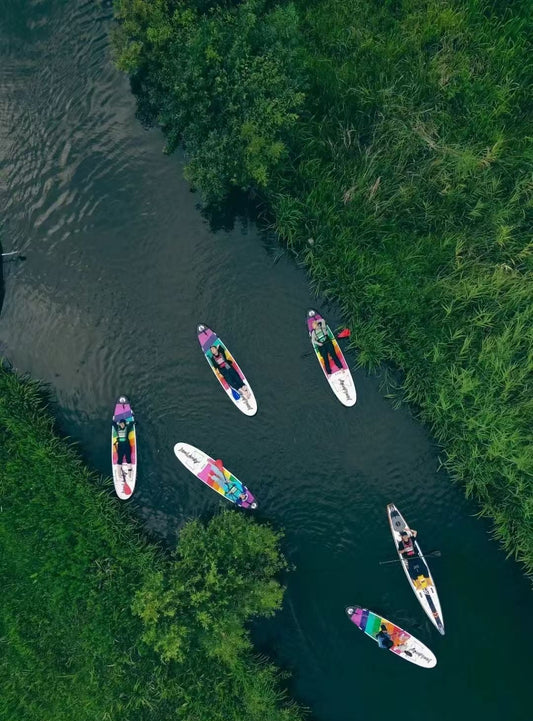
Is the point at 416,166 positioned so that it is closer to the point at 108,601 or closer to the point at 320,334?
the point at 320,334

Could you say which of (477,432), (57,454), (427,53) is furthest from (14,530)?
(427,53)

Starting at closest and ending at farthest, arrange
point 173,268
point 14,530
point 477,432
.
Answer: point 477,432
point 14,530
point 173,268

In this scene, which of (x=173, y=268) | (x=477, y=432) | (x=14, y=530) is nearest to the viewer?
(x=477, y=432)

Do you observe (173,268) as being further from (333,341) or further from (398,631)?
(398,631)

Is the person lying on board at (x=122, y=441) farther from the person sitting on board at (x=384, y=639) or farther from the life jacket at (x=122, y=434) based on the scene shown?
the person sitting on board at (x=384, y=639)

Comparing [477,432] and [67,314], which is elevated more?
[477,432]

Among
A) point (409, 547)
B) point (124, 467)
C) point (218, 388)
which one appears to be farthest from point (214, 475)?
point (409, 547)

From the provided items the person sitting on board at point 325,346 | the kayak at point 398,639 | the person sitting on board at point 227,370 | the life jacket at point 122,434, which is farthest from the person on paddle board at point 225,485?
the kayak at point 398,639

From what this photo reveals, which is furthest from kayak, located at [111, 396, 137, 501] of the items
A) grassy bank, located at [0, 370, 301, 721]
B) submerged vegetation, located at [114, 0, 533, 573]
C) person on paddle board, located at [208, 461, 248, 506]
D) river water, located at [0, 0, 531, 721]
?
submerged vegetation, located at [114, 0, 533, 573]
